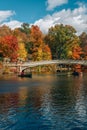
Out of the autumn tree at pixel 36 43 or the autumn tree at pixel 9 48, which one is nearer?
the autumn tree at pixel 9 48

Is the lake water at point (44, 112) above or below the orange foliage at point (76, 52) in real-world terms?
below

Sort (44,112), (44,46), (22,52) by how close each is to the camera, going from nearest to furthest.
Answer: (44,112) < (22,52) < (44,46)

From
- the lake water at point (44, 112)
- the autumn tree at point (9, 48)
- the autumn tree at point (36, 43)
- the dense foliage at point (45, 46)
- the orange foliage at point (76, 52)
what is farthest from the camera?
the orange foliage at point (76, 52)

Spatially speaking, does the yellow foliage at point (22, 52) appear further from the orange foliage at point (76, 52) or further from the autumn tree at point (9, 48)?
the orange foliage at point (76, 52)

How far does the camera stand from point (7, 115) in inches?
1567

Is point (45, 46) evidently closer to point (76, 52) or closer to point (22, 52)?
point (22, 52)

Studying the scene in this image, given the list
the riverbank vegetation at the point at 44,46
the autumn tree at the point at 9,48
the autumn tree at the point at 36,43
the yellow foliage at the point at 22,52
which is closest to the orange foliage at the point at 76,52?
the riverbank vegetation at the point at 44,46

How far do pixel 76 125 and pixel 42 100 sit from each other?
16.9 meters

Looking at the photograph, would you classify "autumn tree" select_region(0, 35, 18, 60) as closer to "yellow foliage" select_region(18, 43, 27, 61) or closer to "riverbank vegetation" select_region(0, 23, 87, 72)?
"riverbank vegetation" select_region(0, 23, 87, 72)

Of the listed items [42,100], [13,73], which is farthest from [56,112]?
[13,73]

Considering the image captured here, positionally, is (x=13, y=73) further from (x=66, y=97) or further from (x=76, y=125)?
(x=76, y=125)

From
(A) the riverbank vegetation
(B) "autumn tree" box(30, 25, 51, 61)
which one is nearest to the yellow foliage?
(A) the riverbank vegetation

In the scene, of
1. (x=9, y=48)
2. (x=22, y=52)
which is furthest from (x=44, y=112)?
(x=22, y=52)

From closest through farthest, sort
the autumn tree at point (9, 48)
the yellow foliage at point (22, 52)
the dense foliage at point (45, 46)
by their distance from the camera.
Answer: the autumn tree at point (9, 48) → the dense foliage at point (45, 46) → the yellow foliage at point (22, 52)
